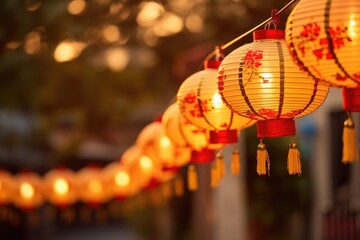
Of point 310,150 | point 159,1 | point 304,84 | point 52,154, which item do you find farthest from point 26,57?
point 52,154

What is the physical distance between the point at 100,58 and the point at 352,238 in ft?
19.6

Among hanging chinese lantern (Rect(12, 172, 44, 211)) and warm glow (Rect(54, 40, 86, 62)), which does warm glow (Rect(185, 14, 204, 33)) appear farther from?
hanging chinese lantern (Rect(12, 172, 44, 211))

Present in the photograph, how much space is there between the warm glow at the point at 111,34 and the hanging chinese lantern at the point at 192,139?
5.97 meters

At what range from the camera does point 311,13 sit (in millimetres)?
3605

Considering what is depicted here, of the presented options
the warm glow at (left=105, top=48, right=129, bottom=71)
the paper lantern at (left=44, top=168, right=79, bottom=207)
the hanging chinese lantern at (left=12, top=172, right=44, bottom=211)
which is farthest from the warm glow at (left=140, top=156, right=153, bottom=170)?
the warm glow at (left=105, top=48, right=129, bottom=71)

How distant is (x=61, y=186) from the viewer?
500 inches

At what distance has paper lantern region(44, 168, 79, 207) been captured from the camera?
41.7 feet

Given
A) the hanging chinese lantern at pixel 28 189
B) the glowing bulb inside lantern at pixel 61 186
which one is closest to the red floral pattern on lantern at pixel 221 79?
the glowing bulb inside lantern at pixel 61 186

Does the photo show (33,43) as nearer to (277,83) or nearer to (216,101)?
(216,101)

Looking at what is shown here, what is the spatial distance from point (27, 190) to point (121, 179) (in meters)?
1.68

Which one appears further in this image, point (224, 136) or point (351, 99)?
point (224, 136)

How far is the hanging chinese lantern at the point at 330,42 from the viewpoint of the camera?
3.52 meters

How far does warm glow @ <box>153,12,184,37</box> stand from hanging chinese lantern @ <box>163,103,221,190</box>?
616cm

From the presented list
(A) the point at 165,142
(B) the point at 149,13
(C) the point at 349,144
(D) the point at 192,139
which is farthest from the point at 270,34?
(B) the point at 149,13
